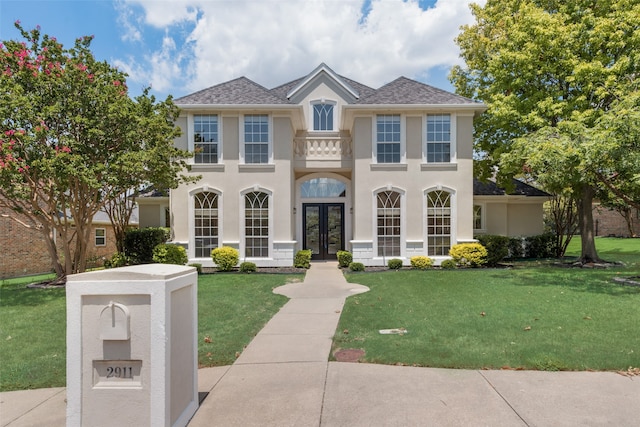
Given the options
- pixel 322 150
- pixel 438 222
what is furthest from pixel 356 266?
pixel 322 150

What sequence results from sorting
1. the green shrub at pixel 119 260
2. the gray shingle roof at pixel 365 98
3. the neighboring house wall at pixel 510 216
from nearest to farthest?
the gray shingle roof at pixel 365 98 → the green shrub at pixel 119 260 → the neighboring house wall at pixel 510 216

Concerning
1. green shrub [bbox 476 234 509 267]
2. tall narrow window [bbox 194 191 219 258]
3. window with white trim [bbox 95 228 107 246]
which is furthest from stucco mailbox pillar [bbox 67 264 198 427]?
window with white trim [bbox 95 228 107 246]

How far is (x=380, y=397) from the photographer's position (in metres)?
3.84

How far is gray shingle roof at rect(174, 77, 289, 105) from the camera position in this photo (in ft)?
48.5

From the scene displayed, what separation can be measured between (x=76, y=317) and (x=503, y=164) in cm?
1434

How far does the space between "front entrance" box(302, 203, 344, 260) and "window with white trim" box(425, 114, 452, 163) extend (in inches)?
188

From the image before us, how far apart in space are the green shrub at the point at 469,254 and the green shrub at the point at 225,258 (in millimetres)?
8437

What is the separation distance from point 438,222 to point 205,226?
30.7ft

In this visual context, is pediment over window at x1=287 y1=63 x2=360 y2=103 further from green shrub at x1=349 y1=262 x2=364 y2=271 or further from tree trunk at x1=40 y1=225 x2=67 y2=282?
tree trunk at x1=40 y1=225 x2=67 y2=282

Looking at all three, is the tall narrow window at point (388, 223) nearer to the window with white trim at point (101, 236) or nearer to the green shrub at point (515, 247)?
the green shrub at point (515, 247)

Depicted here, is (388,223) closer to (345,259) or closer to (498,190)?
(345,259)

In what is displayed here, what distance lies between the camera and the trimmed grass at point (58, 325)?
4691mm

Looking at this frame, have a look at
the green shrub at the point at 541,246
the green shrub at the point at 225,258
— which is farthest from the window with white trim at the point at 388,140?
the green shrub at the point at 541,246

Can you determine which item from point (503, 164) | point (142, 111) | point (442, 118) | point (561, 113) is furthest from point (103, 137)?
point (561, 113)
